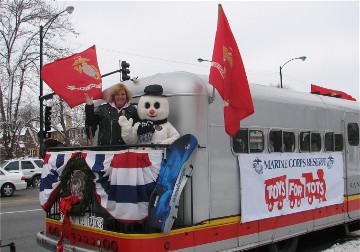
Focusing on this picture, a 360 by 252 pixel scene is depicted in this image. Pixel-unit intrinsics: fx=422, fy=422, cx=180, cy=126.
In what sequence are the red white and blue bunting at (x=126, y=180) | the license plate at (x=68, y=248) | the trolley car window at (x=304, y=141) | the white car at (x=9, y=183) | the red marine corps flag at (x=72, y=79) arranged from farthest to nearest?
the white car at (x=9, y=183), the trolley car window at (x=304, y=141), the red marine corps flag at (x=72, y=79), the license plate at (x=68, y=248), the red white and blue bunting at (x=126, y=180)

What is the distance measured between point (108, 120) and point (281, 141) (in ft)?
8.79

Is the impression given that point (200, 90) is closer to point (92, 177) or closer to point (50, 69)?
point (92, 177)

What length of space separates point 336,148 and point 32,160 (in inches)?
775

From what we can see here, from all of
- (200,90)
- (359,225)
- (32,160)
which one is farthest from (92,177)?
(32,160)

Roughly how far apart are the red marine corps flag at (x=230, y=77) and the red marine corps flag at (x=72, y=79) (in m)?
2.03

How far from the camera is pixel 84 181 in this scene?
520 cm

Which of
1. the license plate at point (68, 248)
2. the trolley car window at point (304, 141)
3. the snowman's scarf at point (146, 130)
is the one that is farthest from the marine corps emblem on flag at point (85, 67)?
the trolley car window at point (304, 141)

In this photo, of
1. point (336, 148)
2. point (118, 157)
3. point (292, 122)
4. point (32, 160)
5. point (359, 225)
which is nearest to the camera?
point (118, 157)

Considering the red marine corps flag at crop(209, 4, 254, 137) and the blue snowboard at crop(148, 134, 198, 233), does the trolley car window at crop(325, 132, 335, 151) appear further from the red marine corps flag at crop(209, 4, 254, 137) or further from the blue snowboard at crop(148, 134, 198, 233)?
the blue snowboard at crop(148, 134, 198, 233)

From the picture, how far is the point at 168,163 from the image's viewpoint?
482cm

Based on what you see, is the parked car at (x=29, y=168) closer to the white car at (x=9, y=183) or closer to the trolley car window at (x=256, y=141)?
the white car at (x=9, y=183)

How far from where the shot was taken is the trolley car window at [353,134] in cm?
826

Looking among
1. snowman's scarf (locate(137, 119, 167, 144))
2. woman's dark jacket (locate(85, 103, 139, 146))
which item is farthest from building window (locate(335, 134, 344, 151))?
woman's dark jacket (locate(85, 103, 139, 146))

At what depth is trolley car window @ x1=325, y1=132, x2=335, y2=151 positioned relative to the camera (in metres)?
7.55
